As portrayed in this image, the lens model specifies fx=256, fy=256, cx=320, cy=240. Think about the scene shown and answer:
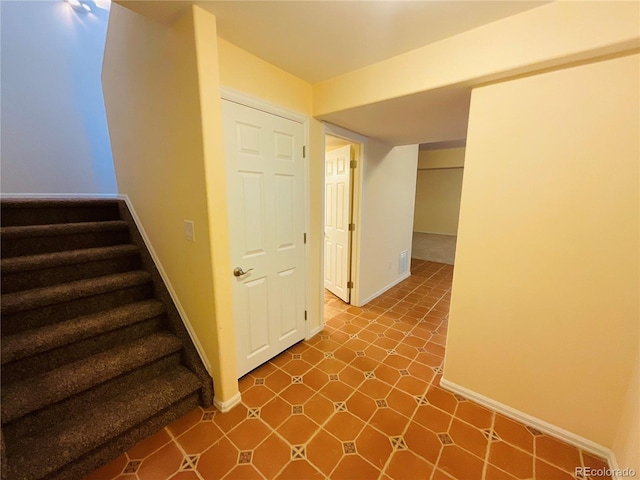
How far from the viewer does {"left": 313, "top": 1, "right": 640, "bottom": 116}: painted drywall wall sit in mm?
1062

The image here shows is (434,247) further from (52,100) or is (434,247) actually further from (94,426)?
(52,100)

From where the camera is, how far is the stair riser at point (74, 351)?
132 centimetres

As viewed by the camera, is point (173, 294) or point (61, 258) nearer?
point (61, 258)

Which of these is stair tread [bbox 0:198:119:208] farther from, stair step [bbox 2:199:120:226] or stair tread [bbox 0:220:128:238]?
stair tread [bbox 0:220:128:238]

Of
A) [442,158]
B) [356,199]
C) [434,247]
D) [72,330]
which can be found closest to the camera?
[72,330]

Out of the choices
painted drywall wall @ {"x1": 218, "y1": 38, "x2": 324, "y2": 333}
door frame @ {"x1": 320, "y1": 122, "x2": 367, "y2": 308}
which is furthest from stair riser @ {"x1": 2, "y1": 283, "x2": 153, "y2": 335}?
door frame @ {"x1": 320, "y1": 122, "x2": 367, "y2": 308}

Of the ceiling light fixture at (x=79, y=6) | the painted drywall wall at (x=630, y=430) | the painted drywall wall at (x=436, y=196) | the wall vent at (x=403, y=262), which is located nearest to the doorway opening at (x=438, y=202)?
the painted drywall wall at (x=436, y=196)

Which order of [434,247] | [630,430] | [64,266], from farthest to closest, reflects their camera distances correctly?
1. [434,247]
2. [64,266]
3. [630,430]

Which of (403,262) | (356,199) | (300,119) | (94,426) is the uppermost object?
(300,119)

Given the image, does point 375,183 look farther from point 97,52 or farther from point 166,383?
point 97,52

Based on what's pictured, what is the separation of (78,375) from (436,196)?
6.78 meters

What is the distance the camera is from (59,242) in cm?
186

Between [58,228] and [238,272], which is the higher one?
[58,228]
